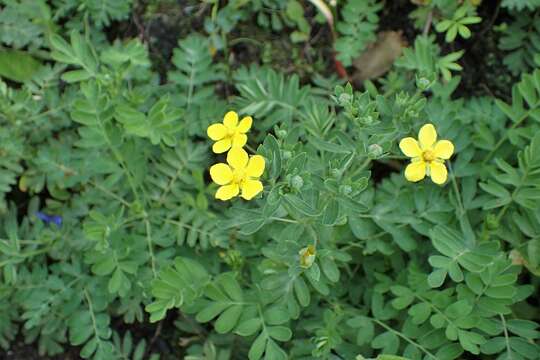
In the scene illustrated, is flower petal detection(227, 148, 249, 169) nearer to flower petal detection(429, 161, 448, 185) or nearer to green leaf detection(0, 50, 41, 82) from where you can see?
flower petal detection(429, 161, 448, 185)

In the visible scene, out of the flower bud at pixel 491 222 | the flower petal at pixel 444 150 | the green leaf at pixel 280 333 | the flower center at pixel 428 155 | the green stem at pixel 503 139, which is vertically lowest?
the green leaf at pixel 280 333

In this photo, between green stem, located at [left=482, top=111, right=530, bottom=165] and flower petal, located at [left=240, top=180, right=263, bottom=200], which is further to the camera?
green stem, located at [left=482, top=111, right=530, bottom=165]

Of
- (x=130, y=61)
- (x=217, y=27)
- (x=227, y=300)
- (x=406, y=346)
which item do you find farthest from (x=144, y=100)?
(x=406, y=346)

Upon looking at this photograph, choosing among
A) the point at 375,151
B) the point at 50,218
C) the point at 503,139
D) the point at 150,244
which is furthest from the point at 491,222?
the point at 50,218

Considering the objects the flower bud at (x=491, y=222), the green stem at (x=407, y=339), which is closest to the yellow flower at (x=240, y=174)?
the green stem at (x=407, y=339)

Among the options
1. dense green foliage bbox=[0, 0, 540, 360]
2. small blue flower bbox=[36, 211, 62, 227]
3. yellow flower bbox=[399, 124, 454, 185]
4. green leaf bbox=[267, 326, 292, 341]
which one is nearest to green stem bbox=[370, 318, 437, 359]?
dense green foliage bbox=[0, 0, 540, 360]

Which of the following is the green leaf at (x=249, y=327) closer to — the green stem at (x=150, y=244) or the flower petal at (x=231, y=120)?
the green stem at (x=150, y=244)
